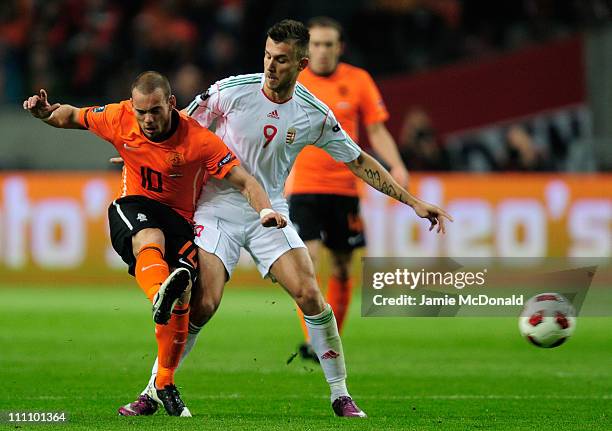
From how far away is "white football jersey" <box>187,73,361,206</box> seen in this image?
719 cm

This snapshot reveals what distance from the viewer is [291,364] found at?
31.8 ft

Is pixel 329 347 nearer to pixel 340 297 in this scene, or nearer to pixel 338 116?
pixel 340 297

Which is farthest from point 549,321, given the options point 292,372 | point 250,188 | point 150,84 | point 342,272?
point 342,272

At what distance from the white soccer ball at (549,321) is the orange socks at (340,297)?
8.29ft

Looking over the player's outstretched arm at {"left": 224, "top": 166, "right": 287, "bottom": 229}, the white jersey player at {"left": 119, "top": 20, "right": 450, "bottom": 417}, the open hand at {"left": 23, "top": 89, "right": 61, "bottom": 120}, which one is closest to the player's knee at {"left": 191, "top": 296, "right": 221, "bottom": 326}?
the white jersey player at {"left": 119, "top": 20, "right": 450, "bottom": 417}

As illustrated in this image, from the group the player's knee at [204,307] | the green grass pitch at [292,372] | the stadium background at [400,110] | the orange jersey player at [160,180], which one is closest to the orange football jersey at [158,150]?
the orange jersey player at [160,180]

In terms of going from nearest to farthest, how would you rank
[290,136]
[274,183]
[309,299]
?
[309,299], [290,136], [274,183]

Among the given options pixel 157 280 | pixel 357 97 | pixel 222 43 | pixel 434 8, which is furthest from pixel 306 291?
pixel 434 8

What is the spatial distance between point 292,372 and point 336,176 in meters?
1.64

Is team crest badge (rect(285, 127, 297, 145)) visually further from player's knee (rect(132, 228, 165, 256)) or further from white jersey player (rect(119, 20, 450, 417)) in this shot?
player's knee (rect(132, 228, 165, 256))

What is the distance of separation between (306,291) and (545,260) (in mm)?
8694

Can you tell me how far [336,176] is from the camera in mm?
10039

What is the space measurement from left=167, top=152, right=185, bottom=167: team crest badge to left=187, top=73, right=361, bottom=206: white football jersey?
42cm

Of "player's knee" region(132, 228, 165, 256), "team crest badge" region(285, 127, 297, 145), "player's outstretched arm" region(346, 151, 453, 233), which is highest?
"team crest badge" region(285, 127, 297, 145)
